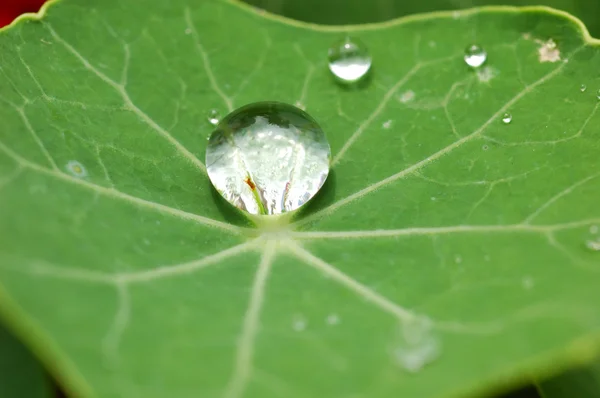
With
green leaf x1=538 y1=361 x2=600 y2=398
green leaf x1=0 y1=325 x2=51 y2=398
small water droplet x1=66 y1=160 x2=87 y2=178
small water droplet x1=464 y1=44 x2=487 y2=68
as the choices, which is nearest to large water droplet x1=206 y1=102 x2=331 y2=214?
small water droplet x1=66 y1=160 x2=87 y2=178

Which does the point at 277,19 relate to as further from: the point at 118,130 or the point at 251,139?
the point at 118,130

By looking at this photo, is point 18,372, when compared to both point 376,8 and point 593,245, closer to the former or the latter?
point 593,245

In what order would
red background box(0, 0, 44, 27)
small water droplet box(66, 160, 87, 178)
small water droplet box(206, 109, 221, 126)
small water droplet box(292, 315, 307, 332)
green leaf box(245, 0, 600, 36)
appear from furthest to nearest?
green leaf box(245, 0, 600, 36), red background box(0, 0, 44, 27), small water droplet box(206, 109, 221, 126), small water droplet box(66, 160, 87, 178), small water droplet box(292, 315, 307, 332)

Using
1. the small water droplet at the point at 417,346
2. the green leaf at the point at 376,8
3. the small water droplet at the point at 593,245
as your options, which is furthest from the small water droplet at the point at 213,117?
the small water droplet at the point at 593,245

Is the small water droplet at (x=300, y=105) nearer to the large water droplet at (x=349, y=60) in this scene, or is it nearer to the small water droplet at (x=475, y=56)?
the large water droplet at (x=349, y=60)

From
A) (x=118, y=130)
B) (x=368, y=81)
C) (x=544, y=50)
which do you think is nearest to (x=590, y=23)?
(x=544, y=50)

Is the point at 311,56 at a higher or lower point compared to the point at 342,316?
higher

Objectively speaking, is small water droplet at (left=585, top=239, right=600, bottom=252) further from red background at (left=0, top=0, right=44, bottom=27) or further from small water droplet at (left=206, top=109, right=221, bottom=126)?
red background at (left=0, top=0, right=44, bottom=27)
